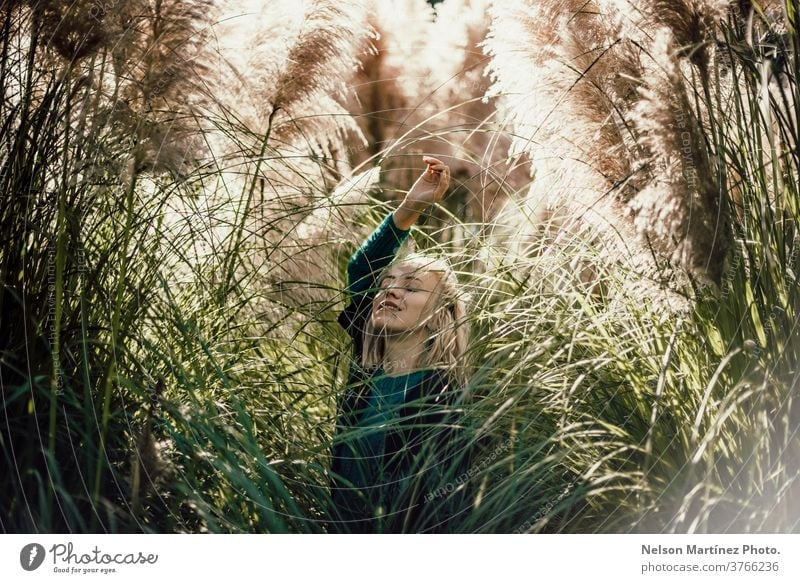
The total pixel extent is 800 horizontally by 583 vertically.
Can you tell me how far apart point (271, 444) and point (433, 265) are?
50cm

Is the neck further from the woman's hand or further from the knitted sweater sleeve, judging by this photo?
the woman's hand

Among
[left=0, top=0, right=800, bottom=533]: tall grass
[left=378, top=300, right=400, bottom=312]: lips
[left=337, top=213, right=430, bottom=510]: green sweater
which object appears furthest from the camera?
[left=378, top=300, right=400, bottom=312]: lips

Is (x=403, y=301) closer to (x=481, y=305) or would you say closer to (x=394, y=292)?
(x=394, y=292)

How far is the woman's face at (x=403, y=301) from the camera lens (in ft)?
5.76

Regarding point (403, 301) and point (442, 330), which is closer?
point (442, 330)

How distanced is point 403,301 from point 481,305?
0.17m

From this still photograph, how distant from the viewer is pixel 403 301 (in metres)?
1.76

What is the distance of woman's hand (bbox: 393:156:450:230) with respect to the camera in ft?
5.71
